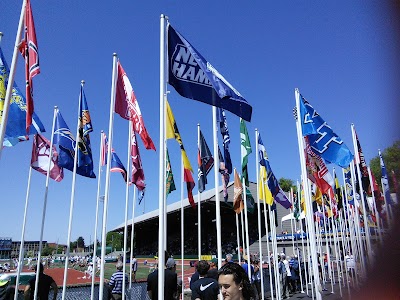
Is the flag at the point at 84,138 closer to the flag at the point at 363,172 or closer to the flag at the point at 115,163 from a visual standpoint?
the flag at the point at 115,163

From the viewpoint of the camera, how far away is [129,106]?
9172 millimetres

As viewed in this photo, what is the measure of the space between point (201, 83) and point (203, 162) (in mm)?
4804

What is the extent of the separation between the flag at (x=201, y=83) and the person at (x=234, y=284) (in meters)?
3.49

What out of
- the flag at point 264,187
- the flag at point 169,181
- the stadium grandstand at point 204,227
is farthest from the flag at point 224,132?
the stadium grandstand at point 204,227

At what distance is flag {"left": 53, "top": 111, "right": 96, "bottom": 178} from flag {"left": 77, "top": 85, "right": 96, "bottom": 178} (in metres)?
0.09

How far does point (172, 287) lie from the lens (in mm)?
7762

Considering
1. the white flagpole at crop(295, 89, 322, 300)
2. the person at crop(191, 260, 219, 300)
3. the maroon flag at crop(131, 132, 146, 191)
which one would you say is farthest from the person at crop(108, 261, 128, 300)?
the white flagpole at crop(295, 89, 322, 300)

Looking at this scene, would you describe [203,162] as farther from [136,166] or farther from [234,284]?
[234,284]

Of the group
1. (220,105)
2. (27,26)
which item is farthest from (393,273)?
(27,26)

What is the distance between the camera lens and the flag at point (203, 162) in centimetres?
1088

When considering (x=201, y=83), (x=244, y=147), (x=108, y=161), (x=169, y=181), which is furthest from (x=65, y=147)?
(x=201, y=83)

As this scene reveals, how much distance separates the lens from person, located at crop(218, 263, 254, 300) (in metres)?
3.29

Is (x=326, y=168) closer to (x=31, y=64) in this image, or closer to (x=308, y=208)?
(x=308, y=208)

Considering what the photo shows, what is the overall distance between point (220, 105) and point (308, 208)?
5912 mm
